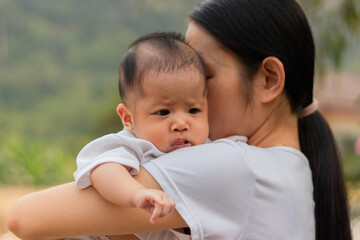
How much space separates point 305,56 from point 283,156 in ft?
1.16

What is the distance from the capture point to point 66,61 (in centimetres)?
1022

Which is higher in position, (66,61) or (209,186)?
(66,61)

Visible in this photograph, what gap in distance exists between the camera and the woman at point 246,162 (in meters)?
1.36

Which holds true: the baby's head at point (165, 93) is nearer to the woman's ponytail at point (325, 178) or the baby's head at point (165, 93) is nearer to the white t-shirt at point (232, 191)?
the white t-shirt at point (232, 191)

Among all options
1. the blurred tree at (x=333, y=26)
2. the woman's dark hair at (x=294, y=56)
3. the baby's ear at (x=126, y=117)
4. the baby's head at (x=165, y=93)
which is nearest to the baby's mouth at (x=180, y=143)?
the baby's head at (x=165, y=93)

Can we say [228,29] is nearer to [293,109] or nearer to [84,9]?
[293,109]

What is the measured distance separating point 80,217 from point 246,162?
424 mm

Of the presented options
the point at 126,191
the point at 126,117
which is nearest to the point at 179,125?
the point at 126,117

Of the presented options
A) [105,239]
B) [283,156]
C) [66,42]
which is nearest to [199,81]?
[283,156]

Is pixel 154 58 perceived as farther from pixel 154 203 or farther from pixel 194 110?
pixel 154 203

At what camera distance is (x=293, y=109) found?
1.78m

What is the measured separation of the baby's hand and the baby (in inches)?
7.4

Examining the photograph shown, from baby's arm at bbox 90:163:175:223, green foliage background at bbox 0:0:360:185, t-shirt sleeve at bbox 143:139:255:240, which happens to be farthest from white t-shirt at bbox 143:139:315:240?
green foliage background at bbox 0:0:360:185

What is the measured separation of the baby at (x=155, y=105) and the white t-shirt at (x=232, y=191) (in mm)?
80
